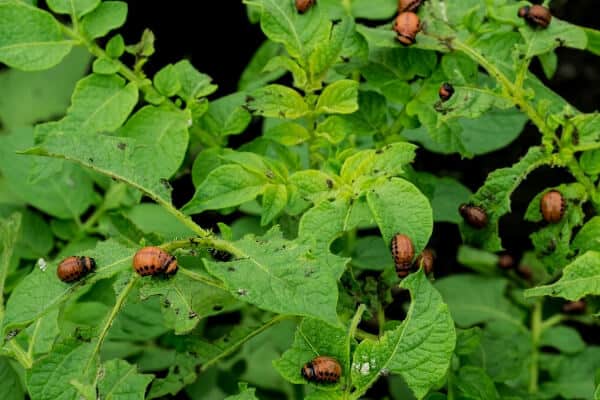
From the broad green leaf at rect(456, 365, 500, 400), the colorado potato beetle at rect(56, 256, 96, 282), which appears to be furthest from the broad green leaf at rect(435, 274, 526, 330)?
the colorado potato beetle at rect(56, 256, 96, 282)

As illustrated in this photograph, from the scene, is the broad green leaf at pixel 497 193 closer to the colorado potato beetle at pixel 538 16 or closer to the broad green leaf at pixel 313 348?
the colorado potato beetle at pixel 538 16

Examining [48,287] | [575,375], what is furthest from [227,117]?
[575,375]

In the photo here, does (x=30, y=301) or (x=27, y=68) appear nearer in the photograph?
(x=30, y=301)

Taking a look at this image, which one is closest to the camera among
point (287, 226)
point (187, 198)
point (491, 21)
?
point (491, 21)

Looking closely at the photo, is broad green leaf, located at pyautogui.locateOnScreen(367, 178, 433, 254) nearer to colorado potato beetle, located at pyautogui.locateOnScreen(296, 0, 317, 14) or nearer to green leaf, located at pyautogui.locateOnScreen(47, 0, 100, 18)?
colorado potato beetle, located at pyautogui.locateOnScreen(296, 0, 317, 14)

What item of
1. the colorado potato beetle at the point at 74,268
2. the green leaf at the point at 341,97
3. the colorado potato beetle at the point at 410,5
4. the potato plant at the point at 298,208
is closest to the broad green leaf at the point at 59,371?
the potato plant at the point at 298,208

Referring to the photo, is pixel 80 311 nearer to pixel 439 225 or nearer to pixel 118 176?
pixel 118 176

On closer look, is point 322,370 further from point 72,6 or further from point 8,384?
point 72,6

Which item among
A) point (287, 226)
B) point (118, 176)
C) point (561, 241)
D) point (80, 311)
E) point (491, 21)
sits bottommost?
point (80, 311)

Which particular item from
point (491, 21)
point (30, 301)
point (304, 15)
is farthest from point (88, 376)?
point (491, 21)

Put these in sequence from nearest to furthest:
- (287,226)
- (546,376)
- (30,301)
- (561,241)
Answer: (30,301)
(561,241)
(287,226)
(546,376)
